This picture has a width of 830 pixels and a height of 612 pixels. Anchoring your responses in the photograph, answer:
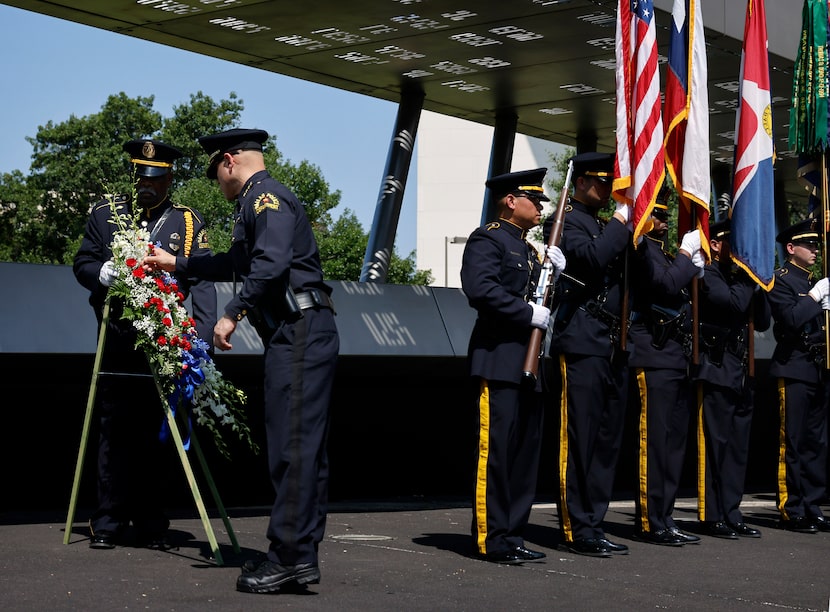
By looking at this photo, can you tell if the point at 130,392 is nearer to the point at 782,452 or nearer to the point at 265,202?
the point at 265,202

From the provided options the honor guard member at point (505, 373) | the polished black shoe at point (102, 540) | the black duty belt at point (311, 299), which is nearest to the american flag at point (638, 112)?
the honor guard member at point (505, 373)

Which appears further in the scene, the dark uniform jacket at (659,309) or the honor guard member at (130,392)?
the dark uniform jacket at (659,309)

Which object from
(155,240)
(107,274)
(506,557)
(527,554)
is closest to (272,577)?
(506,557)

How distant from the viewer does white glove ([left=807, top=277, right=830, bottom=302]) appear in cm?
865

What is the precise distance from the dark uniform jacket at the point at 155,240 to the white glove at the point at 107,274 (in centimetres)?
11

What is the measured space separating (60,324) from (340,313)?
2.44m

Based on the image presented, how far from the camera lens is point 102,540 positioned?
21.5 ft

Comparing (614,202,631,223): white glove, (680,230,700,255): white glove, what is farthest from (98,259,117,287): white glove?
(680,230,700,255): white glove

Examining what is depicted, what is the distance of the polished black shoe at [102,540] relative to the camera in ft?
21.4

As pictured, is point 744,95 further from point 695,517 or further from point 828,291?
point 695,517

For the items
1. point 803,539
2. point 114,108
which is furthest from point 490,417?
point 114,108

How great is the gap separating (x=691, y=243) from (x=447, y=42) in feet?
18.4

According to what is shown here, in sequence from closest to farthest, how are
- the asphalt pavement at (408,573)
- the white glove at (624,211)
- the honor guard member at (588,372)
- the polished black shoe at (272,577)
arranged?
the asphalt pavement at (408,573)
the polished black shoe at (272,577)
the honor guard member at (588,372)
the white glove at (624,211)

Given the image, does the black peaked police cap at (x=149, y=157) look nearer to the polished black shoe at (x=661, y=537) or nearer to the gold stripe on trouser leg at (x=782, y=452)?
the polished black shoe at (x=661, y=537)
